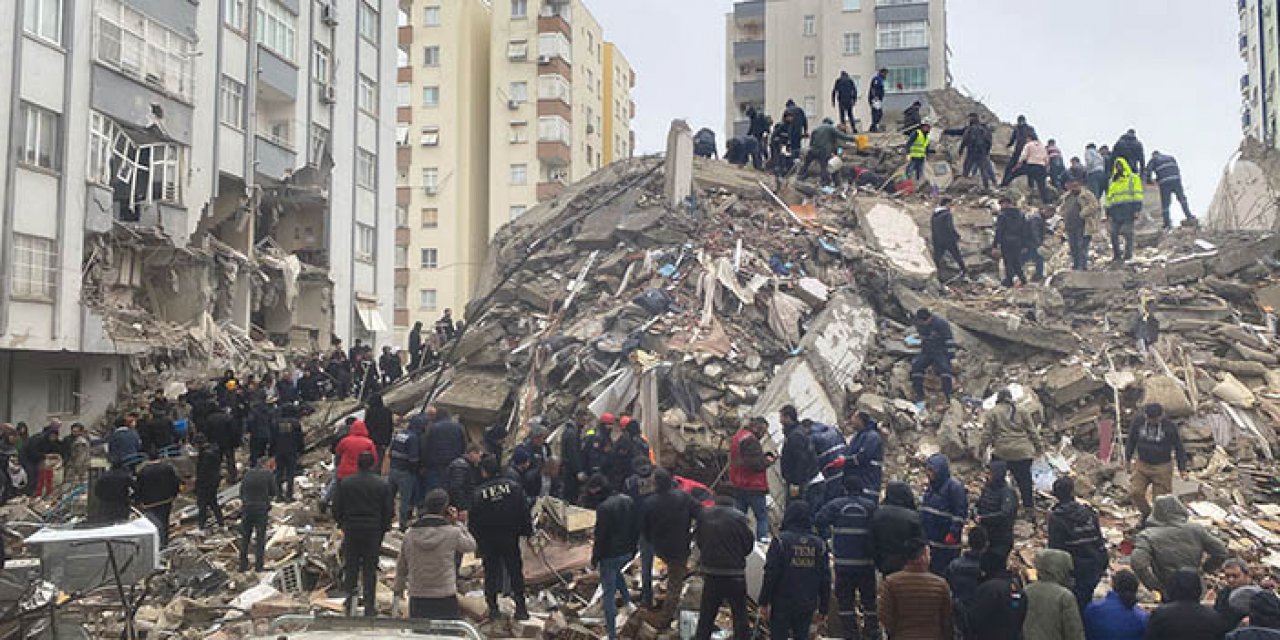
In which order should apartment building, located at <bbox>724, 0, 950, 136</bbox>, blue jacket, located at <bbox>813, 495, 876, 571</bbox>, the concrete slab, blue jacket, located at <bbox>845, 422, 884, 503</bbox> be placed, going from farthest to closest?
apartment building, located at <bbox>724, 0, 950, 136</bbox> → the concrete slab → blue jacket, located at <bbox>845, 422, 884, 503</bbox> → blue jacket, located at <bbox>813, 495, 876, 571</bbox>

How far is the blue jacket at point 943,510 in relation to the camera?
8867mm

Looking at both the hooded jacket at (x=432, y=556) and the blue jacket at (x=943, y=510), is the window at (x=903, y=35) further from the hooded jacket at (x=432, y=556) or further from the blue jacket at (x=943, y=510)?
the hooded jacket at (x=432, y=556)

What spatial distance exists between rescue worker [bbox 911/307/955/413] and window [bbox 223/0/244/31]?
21.1 metres

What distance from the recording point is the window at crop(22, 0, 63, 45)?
19.8m

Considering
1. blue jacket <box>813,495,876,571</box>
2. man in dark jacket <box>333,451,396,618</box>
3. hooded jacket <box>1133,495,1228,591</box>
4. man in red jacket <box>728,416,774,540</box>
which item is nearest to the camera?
hooded jacket <box>1133,495,1228,591</box>

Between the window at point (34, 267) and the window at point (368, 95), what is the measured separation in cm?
1444

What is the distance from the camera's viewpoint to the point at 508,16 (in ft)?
173

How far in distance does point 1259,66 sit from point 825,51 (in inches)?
1151

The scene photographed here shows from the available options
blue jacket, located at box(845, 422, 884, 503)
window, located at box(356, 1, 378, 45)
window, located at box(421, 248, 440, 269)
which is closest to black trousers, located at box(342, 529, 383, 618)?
blue jacket, located at box(845, 422, 884, 503)

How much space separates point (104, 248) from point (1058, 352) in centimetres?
1968

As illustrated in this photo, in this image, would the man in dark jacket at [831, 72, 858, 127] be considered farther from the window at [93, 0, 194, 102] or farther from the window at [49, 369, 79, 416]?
the window at [49, 369, 79, 416]

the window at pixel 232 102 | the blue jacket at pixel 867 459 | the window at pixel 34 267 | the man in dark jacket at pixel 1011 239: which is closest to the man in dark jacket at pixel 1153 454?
the blue jacket at pixel 867 459

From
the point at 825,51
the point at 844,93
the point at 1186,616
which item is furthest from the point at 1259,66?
the point at 1186,616

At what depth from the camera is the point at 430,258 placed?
2050 inches
